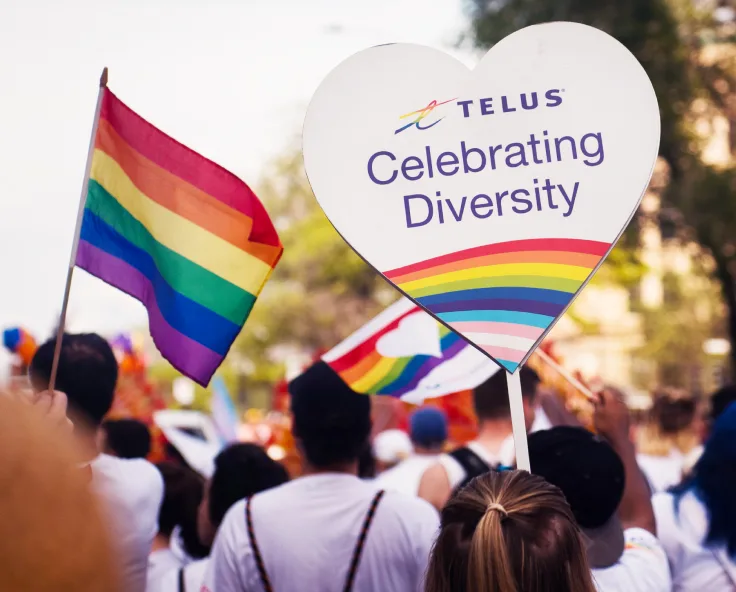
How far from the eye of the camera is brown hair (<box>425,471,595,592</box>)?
6.39ft

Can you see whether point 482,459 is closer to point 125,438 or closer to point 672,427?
point 125,438

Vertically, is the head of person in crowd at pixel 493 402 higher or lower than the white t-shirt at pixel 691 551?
higher

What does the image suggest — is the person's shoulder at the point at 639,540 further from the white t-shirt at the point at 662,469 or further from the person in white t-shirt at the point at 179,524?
the white t-shirt at the point at 662,469

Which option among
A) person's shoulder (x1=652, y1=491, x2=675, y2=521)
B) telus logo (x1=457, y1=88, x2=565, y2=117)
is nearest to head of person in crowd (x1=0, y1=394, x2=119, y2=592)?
telus logo (x1=457, y1=88, x2=565, y2=117)

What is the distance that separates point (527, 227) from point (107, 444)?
226 cm

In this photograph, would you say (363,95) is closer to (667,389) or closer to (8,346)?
(667,389)

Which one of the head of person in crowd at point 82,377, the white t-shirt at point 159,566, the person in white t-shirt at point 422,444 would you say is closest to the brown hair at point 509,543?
the head of person in crowd at point 82,377

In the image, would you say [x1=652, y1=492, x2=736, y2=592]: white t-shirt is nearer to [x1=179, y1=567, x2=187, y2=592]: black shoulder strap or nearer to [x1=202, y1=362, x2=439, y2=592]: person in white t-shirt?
[x1=202, y1=362, x2=439, y2=592]: person in white t-shirt

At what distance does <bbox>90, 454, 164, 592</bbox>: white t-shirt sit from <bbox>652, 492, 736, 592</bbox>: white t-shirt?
1.67 meters

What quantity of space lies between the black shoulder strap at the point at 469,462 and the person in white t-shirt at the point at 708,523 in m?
1.03

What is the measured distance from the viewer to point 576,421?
4.34 metres

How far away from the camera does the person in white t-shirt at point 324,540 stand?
3.02m

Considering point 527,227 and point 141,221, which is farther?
point 141,221

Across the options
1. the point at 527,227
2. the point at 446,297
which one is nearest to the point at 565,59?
the point at 527,227
